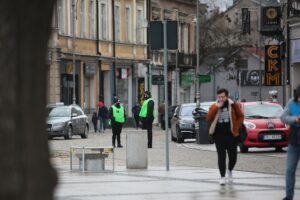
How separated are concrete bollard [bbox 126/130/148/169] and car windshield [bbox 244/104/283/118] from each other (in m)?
9.12

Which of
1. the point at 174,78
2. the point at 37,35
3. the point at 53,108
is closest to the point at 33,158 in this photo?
the point at 37,35

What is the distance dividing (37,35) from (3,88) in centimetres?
36

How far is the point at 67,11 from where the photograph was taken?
63.1m

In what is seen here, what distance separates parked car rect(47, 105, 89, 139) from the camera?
45.6 meters

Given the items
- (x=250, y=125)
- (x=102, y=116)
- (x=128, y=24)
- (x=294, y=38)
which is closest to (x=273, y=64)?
(x=294, y=38)

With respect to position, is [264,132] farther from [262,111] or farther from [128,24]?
[128,24]

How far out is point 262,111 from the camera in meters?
31.8

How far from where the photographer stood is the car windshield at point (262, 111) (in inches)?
1236

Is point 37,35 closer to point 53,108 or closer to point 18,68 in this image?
point 18,68

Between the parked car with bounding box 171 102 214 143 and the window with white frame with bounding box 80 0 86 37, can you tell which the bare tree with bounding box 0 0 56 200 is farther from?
the window with white frame with bounding box 80 0 86 37

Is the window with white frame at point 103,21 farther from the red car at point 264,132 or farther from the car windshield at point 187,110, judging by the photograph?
the red car at point 264,132

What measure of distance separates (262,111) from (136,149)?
9922 millimetres

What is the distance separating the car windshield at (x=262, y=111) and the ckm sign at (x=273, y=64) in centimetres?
1583

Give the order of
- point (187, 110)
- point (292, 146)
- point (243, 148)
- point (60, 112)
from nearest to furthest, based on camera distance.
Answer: point (292, 146)
point (243, 148)
point (187, 110)
point (60, 112)
